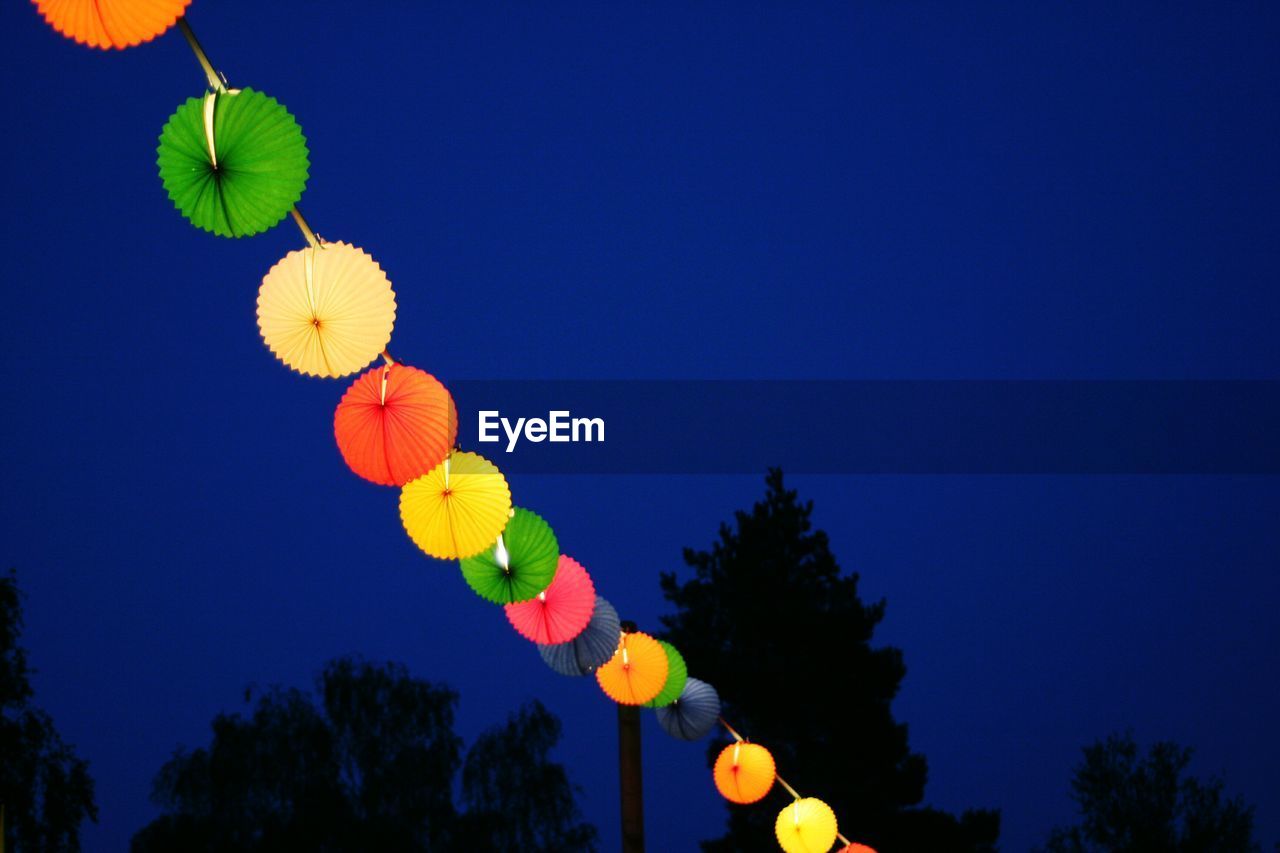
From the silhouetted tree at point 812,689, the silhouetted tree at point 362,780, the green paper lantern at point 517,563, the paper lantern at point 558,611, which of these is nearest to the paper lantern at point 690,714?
the paper lantern at point 558,611

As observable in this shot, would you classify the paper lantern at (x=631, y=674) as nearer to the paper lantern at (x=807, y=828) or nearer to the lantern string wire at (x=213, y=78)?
the paper lantern at (x=807, y=828)

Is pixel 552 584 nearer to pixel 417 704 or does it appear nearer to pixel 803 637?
pixel 803 637

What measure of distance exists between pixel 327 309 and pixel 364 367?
0.25 metres

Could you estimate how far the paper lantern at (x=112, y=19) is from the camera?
3076 millimetres

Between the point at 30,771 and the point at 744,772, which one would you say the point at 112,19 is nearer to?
the point at 744,772

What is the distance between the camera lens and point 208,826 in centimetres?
1719

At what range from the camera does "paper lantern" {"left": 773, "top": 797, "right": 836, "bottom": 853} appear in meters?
8.07

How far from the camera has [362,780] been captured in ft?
61.2

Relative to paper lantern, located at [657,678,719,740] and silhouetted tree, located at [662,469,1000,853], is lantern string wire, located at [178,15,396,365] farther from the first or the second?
silhouetted tree, located at [662,469,1000,853]

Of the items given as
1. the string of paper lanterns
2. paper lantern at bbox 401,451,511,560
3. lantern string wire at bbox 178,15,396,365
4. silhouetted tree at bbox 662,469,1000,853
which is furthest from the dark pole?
silhouetted tree at bbox 662,469,1000,853

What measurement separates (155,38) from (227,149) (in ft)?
1.51

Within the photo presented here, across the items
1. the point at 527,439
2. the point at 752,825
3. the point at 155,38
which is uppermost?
the point at 527,439

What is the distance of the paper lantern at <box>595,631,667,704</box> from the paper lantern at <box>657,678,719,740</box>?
2.37 ft

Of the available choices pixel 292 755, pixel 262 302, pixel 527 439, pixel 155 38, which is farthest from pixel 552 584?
pixel 292 755
